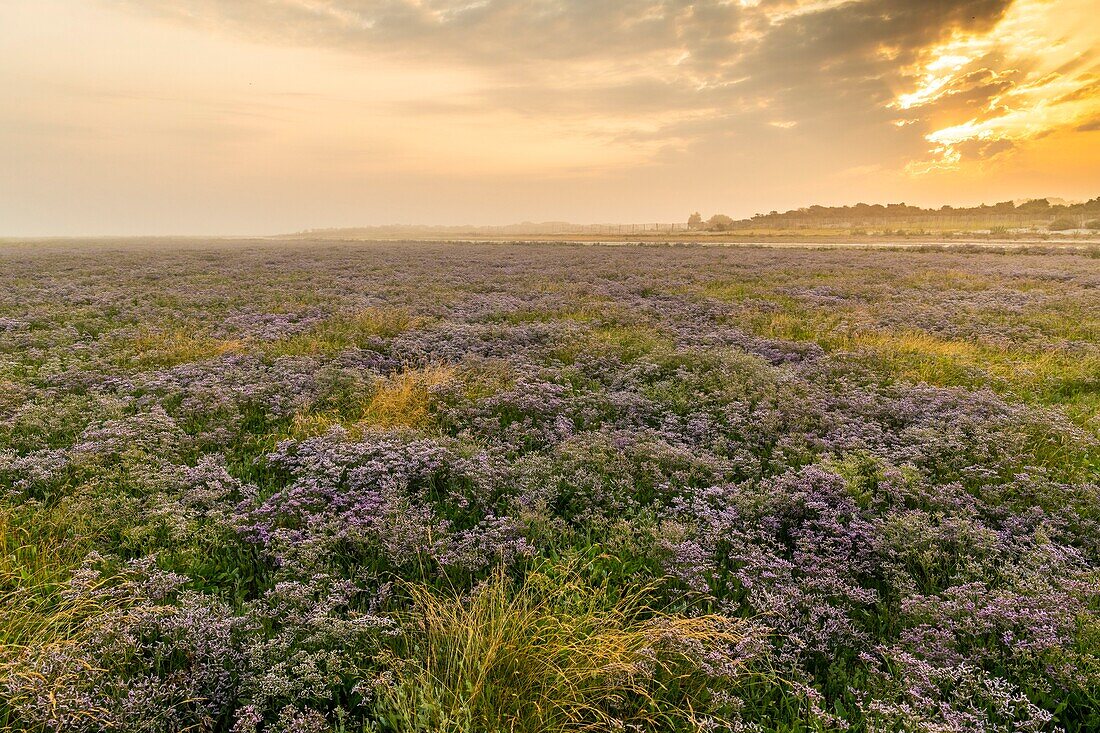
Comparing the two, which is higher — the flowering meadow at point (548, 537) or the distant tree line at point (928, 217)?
the distant tree line at point (928, 217)

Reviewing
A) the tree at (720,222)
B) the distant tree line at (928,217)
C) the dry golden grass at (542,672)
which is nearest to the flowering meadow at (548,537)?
the dry golden grass at (542,672)

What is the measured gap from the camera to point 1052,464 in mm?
6469

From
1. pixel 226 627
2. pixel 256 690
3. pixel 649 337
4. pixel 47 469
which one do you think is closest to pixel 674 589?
pixel 256 690

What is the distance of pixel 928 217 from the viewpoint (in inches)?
4771

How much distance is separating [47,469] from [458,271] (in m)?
25.2

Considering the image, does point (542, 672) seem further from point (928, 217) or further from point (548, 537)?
point (928, 217)

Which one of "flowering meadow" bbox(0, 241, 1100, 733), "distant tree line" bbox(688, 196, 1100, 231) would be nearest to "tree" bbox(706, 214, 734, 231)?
"distant tree line" bbox(688, 196, 1100, 231)

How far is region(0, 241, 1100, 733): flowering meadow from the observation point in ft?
10.4

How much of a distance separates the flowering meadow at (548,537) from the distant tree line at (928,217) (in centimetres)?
11310

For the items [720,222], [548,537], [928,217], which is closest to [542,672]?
[548,537]

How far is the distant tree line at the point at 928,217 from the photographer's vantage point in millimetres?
91312

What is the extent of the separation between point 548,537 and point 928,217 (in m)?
156

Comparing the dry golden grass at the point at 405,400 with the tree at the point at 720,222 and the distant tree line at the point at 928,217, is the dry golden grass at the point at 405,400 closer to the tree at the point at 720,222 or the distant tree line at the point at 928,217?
the distant tree line at the point at 928,217

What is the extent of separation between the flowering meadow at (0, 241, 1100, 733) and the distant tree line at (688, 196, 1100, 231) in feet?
371
